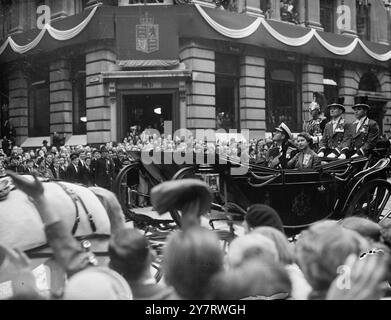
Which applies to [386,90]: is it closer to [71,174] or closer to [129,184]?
[71,174]

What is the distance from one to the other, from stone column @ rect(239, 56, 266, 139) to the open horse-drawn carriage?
20.2 ft

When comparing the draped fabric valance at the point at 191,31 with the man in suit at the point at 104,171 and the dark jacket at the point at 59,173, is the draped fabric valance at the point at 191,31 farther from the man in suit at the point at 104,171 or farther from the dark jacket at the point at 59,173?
the dark jacket at the point at 59,173

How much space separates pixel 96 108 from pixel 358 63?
846 cm

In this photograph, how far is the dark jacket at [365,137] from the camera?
611 cm

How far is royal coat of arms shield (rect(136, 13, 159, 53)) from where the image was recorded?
10391 millimetres

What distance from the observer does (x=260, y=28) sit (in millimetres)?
10484

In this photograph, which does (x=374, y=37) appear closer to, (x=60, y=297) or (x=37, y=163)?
(x=37, y=163)

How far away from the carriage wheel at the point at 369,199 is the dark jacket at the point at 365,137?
49cm

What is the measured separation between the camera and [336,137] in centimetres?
662

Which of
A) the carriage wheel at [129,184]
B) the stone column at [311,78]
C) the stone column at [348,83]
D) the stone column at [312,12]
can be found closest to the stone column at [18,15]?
the carriage wheel at [129,184]

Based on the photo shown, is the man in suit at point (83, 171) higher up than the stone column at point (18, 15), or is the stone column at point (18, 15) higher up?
the stone column at point (18, 15)

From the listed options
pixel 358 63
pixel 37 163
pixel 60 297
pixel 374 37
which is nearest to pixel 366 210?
pixel 37 163

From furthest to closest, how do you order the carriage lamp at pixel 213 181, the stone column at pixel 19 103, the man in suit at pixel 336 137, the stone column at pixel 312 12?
the stone column at pixel 312 12 → the stone column at pixel 19 103 → the man in suit at pixel 336 137 → the carriage lamp at pixel 213 181

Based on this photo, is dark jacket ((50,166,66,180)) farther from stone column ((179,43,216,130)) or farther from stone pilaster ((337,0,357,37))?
stone pilaster ((337,0,357,37))
